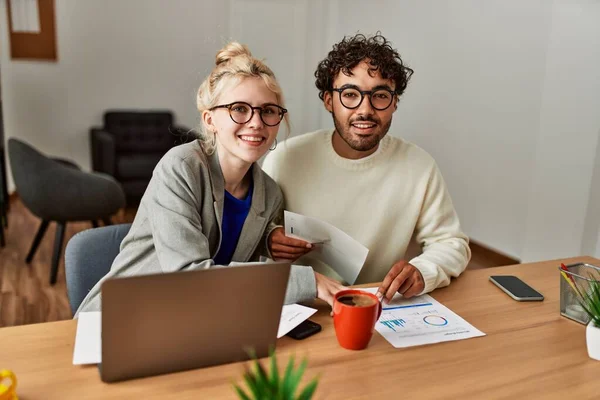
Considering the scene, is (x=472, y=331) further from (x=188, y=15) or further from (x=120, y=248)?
(x=188, y=15)

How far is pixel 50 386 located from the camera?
0.85 m

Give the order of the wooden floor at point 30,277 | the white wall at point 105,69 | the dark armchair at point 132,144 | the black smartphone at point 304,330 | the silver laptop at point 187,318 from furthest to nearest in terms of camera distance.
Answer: the white wall at point 105,69
the dark armchair at point 132,144
the wooden floor at point 30,277
the black smartphone at point 304,330
the silver laptop at point 187,318

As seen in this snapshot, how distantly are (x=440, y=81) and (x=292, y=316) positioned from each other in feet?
11.9

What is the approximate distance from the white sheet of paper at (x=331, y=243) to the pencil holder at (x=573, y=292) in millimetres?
436

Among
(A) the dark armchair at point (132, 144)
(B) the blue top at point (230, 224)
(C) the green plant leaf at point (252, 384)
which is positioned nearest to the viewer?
(C) the green plant leaf at point (252, 384)

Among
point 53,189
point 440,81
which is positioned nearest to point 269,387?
point 53,189

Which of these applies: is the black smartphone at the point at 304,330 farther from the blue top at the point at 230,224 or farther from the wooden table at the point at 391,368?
the blue top at the point at 230,224

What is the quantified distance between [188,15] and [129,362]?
5584 mm

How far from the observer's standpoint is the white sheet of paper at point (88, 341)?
92cm

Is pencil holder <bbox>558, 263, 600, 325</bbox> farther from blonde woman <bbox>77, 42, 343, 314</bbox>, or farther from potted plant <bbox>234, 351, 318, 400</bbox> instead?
potted plant <bbox>234, 351, 318, 400</bbox>

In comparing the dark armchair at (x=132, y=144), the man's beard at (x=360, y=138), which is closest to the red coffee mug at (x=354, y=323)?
the man's beard at (x=360, y=138)

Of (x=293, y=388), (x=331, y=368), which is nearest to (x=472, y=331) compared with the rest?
(x=331, y=368)

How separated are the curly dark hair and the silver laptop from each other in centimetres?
81

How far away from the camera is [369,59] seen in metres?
1.51
